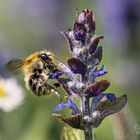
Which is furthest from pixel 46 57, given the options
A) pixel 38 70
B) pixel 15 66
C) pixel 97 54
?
pixel 97 54

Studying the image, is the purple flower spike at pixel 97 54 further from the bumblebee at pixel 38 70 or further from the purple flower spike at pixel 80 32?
the bumblebee at pixel 38 70

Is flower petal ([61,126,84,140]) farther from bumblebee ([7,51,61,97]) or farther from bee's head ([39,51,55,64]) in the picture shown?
bee's head ([39,51,55,64])

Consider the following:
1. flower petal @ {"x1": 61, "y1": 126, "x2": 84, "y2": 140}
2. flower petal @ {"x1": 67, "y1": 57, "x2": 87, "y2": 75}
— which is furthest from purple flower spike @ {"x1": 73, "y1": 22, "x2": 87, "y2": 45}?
flower petal @ {"x1": 61, "y1": 126, "x2": 84, "y2": 140}

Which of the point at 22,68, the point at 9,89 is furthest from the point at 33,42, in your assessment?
the point at 22,68

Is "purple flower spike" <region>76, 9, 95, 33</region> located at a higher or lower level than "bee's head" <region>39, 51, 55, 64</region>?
higher

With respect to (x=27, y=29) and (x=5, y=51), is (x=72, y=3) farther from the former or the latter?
(x=5, y=51)

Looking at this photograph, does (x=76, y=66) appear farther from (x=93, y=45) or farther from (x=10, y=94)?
(x=10, y=94)

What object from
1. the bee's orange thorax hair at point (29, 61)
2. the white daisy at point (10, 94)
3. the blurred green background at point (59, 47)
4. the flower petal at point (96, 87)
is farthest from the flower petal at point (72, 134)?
the white daisy at point (10, 94)
